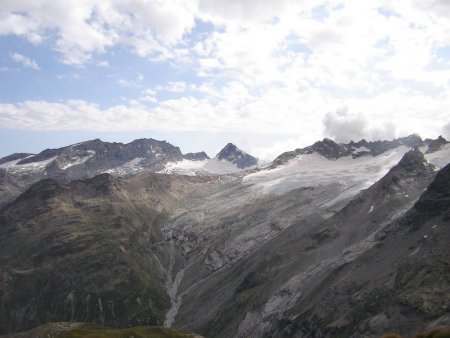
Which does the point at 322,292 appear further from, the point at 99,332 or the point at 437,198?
the point at 99,332

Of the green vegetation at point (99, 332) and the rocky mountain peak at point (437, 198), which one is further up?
the rocky mountain peak at point (437, 198)

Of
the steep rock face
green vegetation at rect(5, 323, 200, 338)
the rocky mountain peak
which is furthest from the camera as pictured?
green vegetation at rect(5, 323, 200, 338)

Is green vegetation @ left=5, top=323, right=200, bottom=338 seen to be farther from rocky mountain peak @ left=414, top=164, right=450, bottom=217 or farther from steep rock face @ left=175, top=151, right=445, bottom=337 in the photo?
rocky mountain peak @ left=414, top=164, right=450, bottom=217

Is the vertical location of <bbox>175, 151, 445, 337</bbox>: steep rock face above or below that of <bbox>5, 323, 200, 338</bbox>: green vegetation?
above

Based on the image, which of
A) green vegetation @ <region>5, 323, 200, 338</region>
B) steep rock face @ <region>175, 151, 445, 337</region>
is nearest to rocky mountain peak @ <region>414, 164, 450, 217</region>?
steep rock face @ <region>175, 151, 445, 337</region>

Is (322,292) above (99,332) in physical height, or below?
above

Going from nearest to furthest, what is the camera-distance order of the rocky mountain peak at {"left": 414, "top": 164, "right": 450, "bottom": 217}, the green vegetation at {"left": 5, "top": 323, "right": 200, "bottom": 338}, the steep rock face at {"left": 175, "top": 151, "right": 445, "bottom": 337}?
the steep rock face at {"left": 175, "top": 151, "right": 445, "bottom": 337}
the rocky mountain peak at {"left": 414, "top": 164, "right": 450, "bottom": 217}
the green vegetation at {"left": 5, "top": 323, "right": 200, "bottom": 338}

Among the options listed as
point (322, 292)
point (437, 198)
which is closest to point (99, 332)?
point (322, 292)

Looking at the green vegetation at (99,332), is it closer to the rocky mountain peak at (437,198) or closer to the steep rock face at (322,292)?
the steep rock face at (322,292)

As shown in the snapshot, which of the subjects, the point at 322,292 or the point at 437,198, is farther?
the point at 437,198

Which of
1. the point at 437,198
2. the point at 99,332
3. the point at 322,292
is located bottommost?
the point at 99,332

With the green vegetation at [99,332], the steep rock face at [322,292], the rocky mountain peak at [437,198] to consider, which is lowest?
the green vegetation at [99,332]

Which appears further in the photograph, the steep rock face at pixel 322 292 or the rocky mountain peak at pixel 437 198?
the rocky mountain peak at pixel 437 198

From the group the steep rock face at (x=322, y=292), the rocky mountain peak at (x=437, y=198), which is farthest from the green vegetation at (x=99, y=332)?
the rocky mountain peak at (x=437, y=198)
